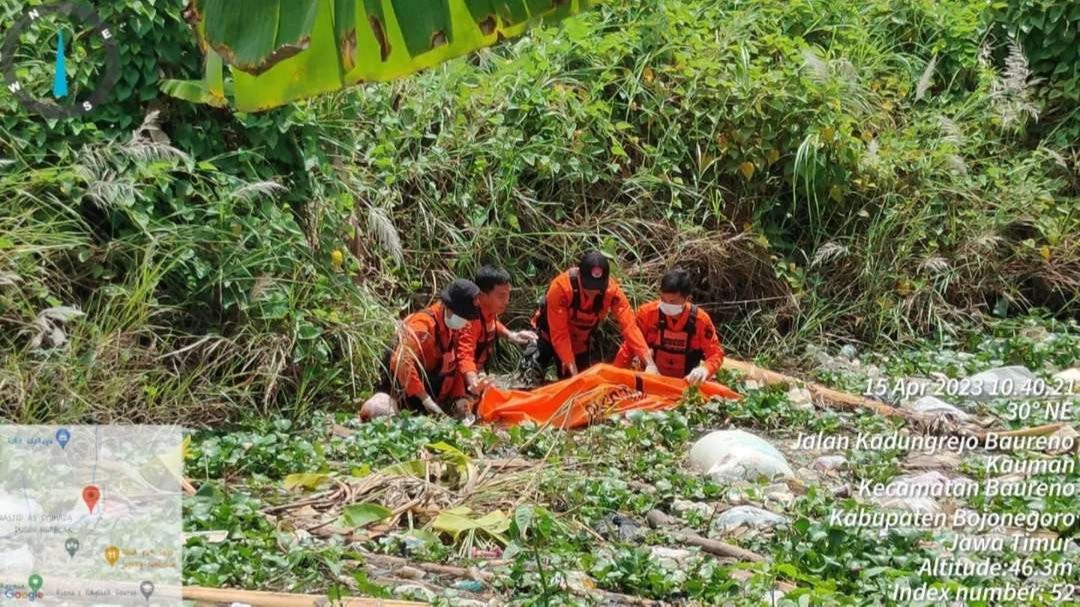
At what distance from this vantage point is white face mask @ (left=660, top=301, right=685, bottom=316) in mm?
9492

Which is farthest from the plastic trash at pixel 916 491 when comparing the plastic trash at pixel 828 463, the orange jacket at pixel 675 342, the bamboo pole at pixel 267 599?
the orange jacket at pixel 675 342

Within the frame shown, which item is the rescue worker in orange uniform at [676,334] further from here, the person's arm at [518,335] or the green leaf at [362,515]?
the green leaf at [362,515]

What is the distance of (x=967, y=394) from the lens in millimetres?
8625

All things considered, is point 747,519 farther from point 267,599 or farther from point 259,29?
point 259,29

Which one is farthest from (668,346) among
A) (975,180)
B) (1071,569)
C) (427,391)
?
(1071,569)

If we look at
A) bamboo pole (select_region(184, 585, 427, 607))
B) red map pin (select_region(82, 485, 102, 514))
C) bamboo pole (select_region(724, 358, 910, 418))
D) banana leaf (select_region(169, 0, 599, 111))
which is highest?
banana leaf (select_region(169, 0, 599, 111))

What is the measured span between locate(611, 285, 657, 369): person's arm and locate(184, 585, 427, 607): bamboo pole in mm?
4769

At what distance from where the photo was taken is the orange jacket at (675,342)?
9.43m

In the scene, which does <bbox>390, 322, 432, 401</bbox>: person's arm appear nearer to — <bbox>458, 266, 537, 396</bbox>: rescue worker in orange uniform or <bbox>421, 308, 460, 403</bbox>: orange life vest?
<bbox>421, 308, 460, 403</bbox>: orange life vest

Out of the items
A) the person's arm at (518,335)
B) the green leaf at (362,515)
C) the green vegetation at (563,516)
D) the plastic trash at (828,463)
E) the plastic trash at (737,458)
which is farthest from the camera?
the person's arm at (518,335)

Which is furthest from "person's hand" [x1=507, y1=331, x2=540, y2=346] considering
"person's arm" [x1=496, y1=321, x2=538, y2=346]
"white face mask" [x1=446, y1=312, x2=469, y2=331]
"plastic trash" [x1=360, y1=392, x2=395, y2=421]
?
"plastic trash" [x1=360, y1=392, x2=395, y2=421]

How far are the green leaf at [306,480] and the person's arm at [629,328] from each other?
3.33 metres

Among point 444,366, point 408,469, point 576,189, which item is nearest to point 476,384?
point 444,366

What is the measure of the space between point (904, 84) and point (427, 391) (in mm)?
5184
